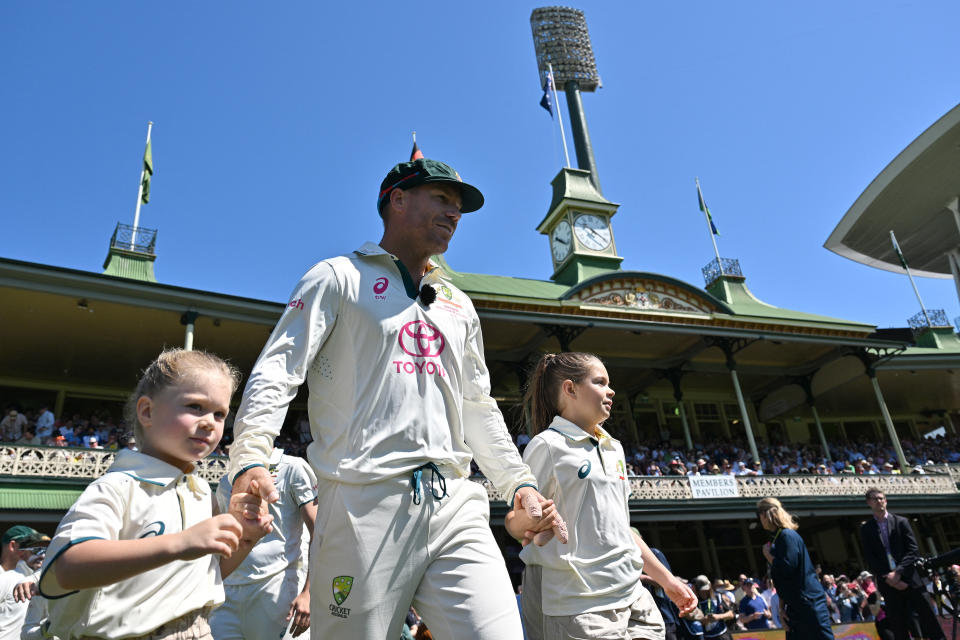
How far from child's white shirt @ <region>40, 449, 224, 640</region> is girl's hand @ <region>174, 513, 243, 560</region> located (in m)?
0.22

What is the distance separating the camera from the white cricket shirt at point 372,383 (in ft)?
7.28

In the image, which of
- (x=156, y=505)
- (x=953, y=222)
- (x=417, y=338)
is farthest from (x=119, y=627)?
(x=953, y=222)

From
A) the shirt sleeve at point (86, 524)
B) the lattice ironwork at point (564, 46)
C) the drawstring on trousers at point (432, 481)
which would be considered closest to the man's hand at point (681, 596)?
the drawstring on trousers at point (432, 481)

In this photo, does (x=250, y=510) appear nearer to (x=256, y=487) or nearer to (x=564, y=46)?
(x=256, y=487)

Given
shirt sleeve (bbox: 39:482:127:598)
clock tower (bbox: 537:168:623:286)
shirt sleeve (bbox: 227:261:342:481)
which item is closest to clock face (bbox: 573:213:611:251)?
clock tower (bbox: 537:168:623:286)

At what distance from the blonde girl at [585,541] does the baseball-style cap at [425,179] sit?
1.23 m

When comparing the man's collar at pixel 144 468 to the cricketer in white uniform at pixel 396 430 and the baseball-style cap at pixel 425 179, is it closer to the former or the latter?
the cricketer in white uniform at pixel 396 430

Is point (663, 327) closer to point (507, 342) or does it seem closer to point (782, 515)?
point (507, 342)

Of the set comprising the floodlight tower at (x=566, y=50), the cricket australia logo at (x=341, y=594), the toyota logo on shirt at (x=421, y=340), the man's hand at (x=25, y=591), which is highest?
the floodlight tower at (x=566, y=50)

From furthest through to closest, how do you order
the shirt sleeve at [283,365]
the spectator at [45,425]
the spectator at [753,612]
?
the spectator at [45,425]
the spectator at [753,612]
the shirt sleeve at [283,365]

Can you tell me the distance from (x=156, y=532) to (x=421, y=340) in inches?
41.3

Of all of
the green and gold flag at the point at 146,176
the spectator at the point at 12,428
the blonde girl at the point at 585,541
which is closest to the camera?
the blonde girl at the point at 585,541

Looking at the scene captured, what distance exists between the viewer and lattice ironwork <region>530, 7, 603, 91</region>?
44.6 m

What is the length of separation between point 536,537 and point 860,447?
27.2 meters
